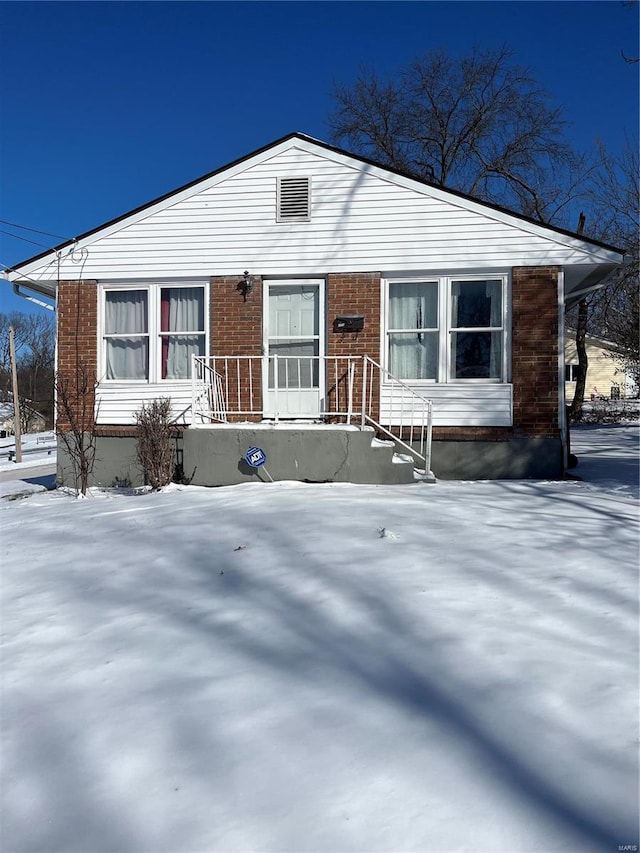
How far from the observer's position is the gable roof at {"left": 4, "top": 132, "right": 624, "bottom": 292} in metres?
8.86

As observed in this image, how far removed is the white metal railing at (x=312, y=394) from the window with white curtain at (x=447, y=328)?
0.41 meters

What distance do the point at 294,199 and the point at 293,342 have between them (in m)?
2.06

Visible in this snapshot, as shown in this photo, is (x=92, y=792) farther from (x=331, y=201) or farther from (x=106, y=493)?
(x=331, y=201)

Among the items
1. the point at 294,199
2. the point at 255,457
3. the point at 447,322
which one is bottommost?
the point at 255,457

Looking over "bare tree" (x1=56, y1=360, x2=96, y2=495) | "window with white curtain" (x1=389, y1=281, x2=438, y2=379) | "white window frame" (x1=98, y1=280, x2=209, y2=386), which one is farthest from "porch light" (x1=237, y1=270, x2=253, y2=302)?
"bare tree" (x1=56, y1=360, x2=96, y2=495)

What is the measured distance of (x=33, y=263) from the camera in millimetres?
10023

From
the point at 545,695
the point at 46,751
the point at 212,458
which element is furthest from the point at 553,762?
the point at 212,458

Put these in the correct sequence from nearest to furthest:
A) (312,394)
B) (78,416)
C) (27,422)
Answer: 1. (312,394)
2. (78,416)
3. (27,422)

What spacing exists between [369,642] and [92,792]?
1.48 m

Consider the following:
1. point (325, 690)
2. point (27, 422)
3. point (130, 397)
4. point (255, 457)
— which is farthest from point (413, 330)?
point (27, 422)

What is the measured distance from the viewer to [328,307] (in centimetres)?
945

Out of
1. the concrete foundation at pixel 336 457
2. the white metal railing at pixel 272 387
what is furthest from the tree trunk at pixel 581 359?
the white metal railing at pixel 272 387

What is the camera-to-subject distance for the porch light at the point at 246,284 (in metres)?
9.51

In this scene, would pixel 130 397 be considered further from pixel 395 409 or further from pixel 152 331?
pixel 395 409
